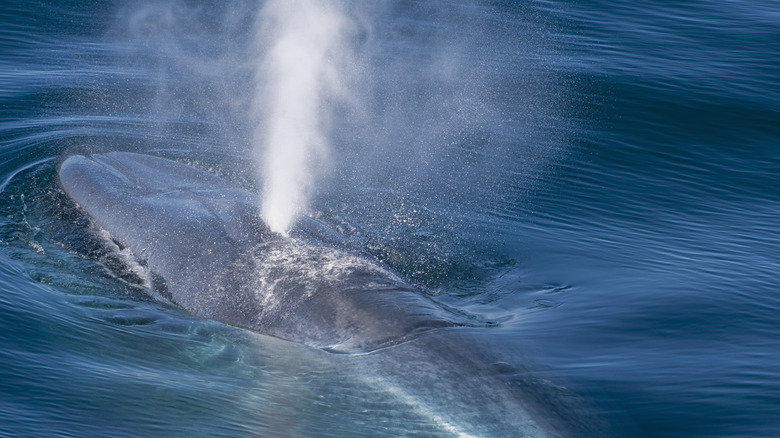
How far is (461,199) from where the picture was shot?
1661cm

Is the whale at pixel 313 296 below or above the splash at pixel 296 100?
below

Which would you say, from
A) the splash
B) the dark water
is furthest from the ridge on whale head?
the splash

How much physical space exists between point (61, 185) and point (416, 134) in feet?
26.7

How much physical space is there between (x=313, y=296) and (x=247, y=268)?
3.69ft

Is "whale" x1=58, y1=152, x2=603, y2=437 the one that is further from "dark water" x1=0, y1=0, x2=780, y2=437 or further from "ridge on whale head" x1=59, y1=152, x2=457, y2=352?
"dark water" x1=0, y1=0, x2=780, y2=437

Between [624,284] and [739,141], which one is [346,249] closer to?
[624,284]

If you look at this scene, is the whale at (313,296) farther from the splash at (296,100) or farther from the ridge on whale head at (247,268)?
the splash at (296,100)

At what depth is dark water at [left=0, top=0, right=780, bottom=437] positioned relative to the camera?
9.56 m

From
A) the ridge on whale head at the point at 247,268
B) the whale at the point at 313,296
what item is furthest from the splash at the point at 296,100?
the whale at the point at 313,296

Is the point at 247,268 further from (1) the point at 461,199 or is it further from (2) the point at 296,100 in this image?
(2) the point at 296,100

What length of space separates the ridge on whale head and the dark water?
44cm

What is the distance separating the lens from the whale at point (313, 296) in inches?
348

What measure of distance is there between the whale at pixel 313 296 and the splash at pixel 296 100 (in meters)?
0.83

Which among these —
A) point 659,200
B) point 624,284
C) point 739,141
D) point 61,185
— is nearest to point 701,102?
point 739,141
